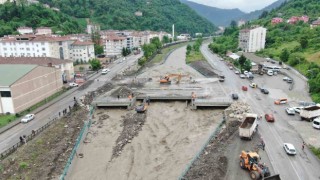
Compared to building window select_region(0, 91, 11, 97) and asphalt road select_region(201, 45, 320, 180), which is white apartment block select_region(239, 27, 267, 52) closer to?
asphalt road select_region(201, 45, 320, 180)

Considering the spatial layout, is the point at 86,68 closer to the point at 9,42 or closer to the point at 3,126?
the point at 9,42

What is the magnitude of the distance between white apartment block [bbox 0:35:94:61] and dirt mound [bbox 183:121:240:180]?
199 ft

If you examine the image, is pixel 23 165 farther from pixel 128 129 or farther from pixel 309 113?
pixel 309 113

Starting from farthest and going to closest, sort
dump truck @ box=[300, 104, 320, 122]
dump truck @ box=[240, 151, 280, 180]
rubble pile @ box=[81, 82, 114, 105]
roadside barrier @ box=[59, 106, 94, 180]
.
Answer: rubble pile @ box=[81, 82, 114, 105] < dump truck @ box=[300, 104, 320, 122] < roadside barrier @ box=[59, 106, 94, 180] < dump truck @ box=[240, 151, 280, 180]

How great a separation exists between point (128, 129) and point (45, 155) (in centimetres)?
1044

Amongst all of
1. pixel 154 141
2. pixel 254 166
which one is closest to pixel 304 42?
pixel 154 141

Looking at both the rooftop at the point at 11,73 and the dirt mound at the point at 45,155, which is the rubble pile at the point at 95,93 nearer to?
the dirt mound at the point at 45,155

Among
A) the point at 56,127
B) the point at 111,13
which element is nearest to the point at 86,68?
the point at 56,127

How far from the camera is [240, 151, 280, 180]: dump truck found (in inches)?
895

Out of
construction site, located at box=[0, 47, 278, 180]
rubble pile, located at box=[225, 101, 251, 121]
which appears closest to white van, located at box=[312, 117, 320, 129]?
→ construction site, located at box=[0, 47, 278, 180]

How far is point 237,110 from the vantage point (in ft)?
130

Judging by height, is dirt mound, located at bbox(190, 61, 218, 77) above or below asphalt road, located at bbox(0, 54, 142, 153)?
above

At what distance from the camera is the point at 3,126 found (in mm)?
35812

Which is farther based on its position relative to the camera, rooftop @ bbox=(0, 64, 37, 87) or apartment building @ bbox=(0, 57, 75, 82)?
apartment building @ bbox=(0, 57, 75, 82)
